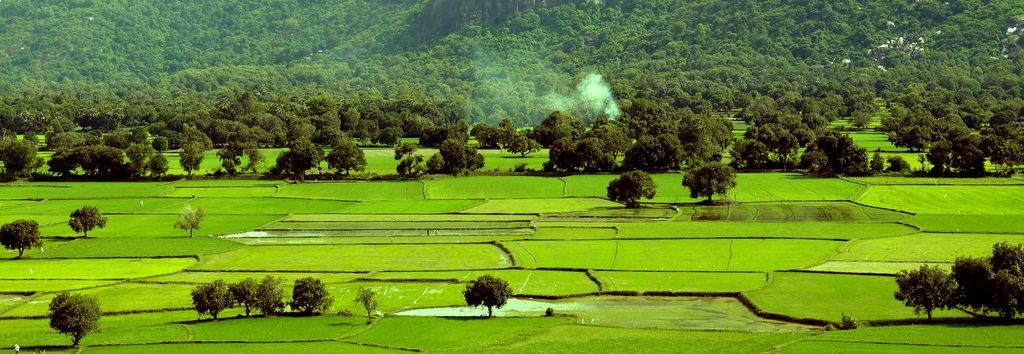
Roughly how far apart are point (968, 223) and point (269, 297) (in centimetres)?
6386

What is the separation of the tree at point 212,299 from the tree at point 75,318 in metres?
6.56

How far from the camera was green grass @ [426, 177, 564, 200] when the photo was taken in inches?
5369

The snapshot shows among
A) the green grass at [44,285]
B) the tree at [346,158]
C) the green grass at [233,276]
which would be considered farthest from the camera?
the tree at [346,158]

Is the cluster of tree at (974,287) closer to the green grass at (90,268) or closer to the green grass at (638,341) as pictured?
the green grass at (638,341)

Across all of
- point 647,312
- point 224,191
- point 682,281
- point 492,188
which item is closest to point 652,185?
point 492,188

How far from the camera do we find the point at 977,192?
4926 inches

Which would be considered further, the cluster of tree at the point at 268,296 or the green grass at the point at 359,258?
the green grass at the point at 359,258

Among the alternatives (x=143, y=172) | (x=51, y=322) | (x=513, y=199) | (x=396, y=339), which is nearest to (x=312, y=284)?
(x=396, y=339)

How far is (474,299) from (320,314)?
10155mm

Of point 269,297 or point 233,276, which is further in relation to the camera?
point 233,276

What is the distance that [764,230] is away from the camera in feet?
340

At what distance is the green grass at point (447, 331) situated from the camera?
66.2 meters

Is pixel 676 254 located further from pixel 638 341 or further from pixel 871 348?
pixel 871 348

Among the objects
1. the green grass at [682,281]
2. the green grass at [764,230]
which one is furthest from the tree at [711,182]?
the green grass at [682,281]
